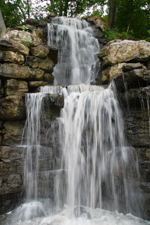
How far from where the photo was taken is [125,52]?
7.55 metres

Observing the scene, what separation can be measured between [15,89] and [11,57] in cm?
126

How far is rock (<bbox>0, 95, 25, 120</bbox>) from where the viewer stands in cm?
532

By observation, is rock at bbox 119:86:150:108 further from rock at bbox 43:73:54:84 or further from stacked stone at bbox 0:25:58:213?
rock at bbox 43:73:54:84

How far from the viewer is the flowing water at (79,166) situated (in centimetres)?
458

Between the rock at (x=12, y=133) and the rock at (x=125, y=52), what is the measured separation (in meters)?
5.30

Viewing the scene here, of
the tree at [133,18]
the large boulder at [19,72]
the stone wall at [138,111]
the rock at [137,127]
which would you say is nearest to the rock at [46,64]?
the large boulder at [19,72]

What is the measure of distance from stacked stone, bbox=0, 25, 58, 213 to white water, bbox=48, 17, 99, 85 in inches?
79.6

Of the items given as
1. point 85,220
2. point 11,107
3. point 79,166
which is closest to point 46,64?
point 11,107

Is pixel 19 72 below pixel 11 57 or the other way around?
below

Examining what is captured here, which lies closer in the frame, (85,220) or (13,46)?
(85,220)

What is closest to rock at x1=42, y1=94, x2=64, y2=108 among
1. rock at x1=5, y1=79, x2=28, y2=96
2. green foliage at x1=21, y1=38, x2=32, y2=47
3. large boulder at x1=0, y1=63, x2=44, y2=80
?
rock at x1=5, y1=79, x2=28, y2=96

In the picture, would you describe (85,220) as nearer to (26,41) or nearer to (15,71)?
(15,71)

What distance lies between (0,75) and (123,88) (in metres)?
4.37

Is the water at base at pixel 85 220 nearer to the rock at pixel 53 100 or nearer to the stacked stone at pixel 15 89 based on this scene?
the stacked stone at pixel 15 89
